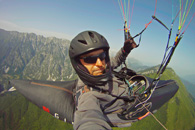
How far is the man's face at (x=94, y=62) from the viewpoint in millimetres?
2213

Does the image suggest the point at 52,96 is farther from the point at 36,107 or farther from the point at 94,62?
the point at 36,107

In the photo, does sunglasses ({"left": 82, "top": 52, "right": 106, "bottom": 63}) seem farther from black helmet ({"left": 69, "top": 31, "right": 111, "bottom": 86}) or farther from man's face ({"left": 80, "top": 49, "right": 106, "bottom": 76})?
black helmet ({"left": 69, "top": 31, "right": 111, "bottom": 86})

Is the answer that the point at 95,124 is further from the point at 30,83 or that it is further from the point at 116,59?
the point at 30,83

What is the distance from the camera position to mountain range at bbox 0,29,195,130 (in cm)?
5499

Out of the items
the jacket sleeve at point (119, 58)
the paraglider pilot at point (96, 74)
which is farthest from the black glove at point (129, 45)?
the paraglider pilot at point (96, 74)

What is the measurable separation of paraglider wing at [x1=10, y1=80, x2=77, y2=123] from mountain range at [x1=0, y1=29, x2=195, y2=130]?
5.11 feet

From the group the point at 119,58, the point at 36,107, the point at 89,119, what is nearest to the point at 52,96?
the point at 89,119

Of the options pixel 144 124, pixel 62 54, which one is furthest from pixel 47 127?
pixel 62 54

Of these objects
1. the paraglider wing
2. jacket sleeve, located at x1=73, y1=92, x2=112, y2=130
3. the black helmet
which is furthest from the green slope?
jacket sleeve, located at x1=73, y1=92, x2=112, y2=130

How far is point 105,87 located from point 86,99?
2.39 feet

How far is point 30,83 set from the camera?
4.04m

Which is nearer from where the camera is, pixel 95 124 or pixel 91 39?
pixel 95 124

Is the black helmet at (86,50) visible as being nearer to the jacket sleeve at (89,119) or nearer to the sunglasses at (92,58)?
the sunglasses at (92,58)

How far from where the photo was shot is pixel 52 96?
3.38 metres
